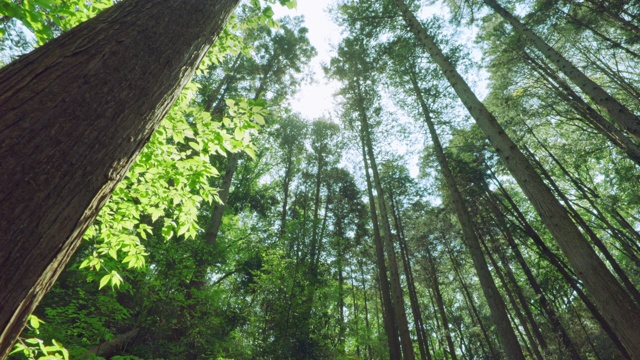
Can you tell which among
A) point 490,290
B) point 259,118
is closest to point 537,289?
point 490,290

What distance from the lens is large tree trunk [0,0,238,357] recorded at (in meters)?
0.75

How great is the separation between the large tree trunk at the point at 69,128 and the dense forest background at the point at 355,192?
0.95 meters

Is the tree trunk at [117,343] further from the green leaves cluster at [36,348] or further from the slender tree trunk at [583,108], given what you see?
the slender tree trunk at [583,108]

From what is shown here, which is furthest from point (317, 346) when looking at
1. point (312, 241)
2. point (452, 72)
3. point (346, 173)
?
point (346, 173)

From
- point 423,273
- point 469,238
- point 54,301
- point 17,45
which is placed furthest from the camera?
point 423,273

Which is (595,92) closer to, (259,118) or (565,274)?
(565,274)

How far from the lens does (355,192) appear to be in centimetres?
1973

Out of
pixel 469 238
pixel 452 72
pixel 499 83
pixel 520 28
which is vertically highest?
pixel 499 83

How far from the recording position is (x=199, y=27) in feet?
5.09

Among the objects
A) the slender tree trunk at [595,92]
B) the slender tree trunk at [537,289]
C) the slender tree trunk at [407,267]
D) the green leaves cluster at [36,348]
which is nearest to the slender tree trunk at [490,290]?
the slender tree trunk at [595,92]

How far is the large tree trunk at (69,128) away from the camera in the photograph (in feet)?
2.46

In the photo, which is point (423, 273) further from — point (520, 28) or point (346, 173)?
point (520, 28)

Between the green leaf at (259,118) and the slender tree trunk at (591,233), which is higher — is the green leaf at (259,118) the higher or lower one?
the lower one

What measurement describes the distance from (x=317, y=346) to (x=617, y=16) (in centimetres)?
1517
